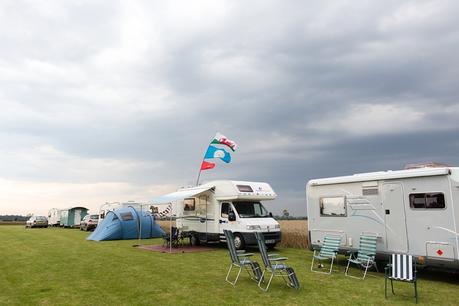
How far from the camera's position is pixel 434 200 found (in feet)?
28.2

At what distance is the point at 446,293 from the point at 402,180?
9.13 ft

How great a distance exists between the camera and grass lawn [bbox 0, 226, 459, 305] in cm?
683

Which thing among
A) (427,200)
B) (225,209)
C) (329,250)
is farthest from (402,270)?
(225,209)

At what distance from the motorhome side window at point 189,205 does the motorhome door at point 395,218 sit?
9.31m

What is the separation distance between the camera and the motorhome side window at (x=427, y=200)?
848 cm

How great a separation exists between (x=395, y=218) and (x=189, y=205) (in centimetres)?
997

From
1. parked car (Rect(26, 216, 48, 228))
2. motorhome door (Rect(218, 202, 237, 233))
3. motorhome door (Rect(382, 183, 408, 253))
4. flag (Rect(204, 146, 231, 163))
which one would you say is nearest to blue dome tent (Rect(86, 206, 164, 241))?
flag (Rect(204, 146, 231, 163))

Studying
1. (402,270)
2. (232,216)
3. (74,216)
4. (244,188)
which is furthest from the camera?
(74,216)

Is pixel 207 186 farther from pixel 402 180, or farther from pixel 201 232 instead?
pixel 402 180

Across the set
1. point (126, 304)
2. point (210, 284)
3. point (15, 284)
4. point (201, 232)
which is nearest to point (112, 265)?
point (15, 284)

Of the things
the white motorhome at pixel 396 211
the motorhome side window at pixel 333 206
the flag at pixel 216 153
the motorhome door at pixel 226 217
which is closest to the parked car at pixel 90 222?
the flag at pixel 216 153

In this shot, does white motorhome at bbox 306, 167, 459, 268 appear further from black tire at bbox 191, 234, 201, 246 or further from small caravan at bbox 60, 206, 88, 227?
small caravan at bbox 60, 206, 88, 227

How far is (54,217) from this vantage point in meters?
41.5

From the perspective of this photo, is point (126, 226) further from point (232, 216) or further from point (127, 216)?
point (232, 216)
